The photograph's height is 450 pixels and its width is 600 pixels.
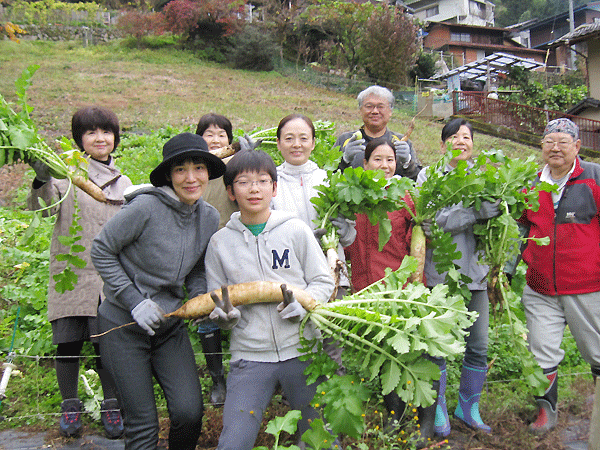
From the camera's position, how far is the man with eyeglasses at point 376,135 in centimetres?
395

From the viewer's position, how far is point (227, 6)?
31.8 meters

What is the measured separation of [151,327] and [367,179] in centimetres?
154

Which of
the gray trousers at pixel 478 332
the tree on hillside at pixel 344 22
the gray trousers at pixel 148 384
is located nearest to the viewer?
the gray trousers at pixel 148 384

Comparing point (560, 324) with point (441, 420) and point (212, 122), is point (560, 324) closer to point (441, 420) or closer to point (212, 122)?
point (441, 420)

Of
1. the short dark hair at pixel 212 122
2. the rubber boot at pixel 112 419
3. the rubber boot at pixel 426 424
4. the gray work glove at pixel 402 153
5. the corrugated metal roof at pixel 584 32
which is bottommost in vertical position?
the rubber boot at pixel 426 424

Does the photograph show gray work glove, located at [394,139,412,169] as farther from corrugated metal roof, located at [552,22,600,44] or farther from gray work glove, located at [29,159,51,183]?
corrugated metal roof, located at [552,22,600,44]

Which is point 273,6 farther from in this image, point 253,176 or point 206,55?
point 253,176

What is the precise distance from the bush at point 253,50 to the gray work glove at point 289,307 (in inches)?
1184

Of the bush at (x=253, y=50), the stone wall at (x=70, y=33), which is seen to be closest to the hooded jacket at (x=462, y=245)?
the bush at (x=253, y=50)

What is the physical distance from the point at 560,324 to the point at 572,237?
68 cm

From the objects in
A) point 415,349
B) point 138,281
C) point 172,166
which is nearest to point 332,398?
point 415,349

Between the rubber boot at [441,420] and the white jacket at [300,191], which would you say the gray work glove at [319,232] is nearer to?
the white jacket at [300,191]

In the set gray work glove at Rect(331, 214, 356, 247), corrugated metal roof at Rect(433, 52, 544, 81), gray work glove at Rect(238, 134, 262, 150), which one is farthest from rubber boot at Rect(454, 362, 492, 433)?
corrugated metal roof at Rect(433, 52, 544, 81)

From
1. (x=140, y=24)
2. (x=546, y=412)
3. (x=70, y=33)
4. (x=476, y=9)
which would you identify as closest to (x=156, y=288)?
(x=546, y=412)
